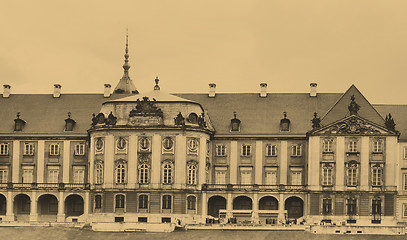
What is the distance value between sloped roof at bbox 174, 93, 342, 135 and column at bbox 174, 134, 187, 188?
7.65m

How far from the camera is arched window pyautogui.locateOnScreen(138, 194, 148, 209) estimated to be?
10294 cm

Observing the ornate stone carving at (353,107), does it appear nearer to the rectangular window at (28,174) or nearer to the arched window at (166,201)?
the arched window at (166,201)

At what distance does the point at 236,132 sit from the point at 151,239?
75.4 ft

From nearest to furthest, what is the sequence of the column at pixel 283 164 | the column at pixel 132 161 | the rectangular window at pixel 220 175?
the column at pixel 132 161
the column at pixel 283 164
the rectangular window at pixel 220 175

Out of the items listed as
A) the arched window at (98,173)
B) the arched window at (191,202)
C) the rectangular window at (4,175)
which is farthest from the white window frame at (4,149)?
the arched window at (191,202)

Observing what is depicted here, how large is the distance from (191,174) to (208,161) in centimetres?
475

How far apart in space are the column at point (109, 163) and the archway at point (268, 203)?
16.2m

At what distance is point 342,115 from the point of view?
106812 millimetres

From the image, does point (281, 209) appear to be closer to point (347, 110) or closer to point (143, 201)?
point (347, 110)

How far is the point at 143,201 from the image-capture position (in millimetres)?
103000

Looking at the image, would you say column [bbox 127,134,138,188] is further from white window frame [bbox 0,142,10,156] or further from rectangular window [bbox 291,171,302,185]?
rectangular window [bbox 291,171,302,185]

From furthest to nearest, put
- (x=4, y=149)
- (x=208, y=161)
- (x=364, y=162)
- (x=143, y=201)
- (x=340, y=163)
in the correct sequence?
(x=4, y=149), (x=208, y=161), (x=340, y=163), (x=364, y=162), (x=143, y=201)

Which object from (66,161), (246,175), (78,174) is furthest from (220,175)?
(66,161)

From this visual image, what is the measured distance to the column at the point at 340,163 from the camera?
103938 millimetres
